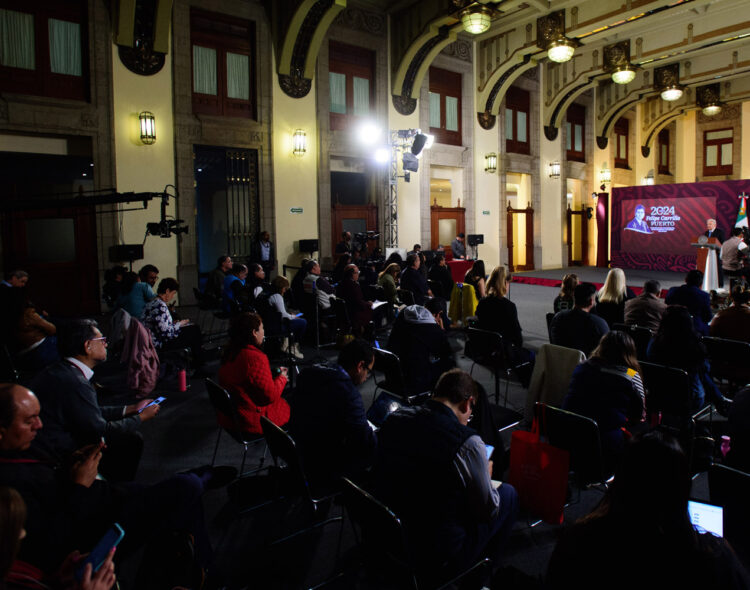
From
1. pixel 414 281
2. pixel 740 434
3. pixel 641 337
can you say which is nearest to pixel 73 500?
pixel 740 434

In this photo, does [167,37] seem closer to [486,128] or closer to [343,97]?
[343,97]

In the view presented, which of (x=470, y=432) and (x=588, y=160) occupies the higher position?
(x=588, y=160)

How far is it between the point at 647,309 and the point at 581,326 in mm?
1007

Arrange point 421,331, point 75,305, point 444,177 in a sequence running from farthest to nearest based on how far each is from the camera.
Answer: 1. point 444,177
2. point 75,305
3. point 421,331

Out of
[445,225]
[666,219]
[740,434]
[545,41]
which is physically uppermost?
[545,41]

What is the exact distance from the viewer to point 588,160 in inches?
709

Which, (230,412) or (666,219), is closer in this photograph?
(230,412)

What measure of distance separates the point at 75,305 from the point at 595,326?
8850 mm

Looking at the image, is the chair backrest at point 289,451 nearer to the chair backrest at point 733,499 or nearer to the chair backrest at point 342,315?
the chair backrest at point 733,499

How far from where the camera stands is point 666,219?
15898 millimetres

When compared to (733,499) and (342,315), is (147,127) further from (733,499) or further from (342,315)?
(733,499)

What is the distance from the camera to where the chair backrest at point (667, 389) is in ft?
11.4

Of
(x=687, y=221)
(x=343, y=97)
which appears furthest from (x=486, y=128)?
(x=687, y=221)

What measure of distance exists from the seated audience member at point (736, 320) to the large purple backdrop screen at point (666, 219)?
11862mm
